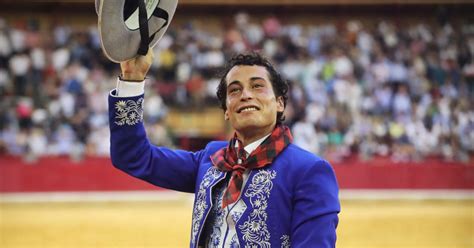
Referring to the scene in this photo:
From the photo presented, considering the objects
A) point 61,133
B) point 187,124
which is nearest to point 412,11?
point 187,124

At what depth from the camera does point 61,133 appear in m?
9.80

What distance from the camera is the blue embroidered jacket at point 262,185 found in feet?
5.04

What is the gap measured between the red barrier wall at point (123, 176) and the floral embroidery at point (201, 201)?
329 inches

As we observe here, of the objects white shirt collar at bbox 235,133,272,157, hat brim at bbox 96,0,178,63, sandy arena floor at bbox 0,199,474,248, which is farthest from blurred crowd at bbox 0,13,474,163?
hat brim at bbox 96,0,178,63

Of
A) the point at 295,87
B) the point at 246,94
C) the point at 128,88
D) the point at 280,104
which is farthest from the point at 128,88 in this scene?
the point at 295,87

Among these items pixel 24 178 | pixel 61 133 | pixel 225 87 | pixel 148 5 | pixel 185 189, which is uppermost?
pixel 148 5

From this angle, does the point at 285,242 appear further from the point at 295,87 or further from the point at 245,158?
the point at 295,87

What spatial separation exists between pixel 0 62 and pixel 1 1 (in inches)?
75.7

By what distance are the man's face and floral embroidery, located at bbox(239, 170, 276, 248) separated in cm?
13

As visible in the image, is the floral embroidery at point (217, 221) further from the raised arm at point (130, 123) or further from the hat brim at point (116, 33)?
the hat brim at point (116, 33)

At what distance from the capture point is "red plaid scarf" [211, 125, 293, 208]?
1654 millimetres

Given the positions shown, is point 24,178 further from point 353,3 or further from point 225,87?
point 225,87

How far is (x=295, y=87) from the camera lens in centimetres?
1074

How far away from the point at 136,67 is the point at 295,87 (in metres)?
9.13
